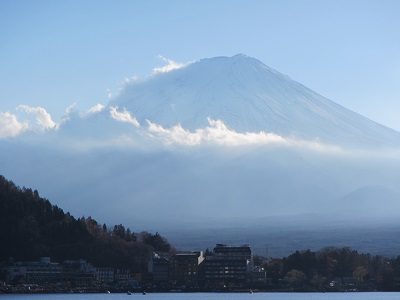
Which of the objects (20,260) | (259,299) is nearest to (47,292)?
(20,260)

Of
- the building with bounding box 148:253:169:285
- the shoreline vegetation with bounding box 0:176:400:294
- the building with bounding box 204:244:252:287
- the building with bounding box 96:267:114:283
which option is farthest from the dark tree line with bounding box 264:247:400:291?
the building with bounding box 96:267:114:283

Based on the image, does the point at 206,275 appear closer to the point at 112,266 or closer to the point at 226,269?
the point at 226,269

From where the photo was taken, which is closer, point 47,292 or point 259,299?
point 259,299

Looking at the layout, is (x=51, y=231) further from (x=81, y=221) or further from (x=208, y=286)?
(x=208, y=286)

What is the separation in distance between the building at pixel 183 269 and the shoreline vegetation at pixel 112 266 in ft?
0.19

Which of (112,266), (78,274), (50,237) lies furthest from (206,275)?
(50,237)

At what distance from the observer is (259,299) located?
2021 inches

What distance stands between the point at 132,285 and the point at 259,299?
14.0 metres

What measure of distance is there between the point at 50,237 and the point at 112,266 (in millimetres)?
3938

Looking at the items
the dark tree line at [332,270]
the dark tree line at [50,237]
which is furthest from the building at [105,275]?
the dark tree line at [332,270]

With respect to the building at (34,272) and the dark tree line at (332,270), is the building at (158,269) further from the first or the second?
the building at (34,272)

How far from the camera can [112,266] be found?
2616 inches

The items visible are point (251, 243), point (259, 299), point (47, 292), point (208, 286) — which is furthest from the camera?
point (251, 243)

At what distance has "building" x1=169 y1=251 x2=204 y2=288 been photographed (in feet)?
218
